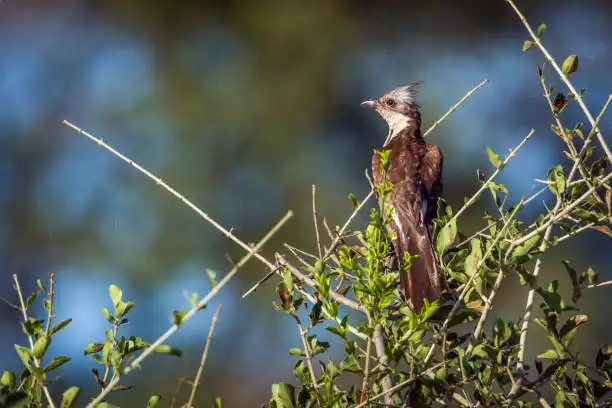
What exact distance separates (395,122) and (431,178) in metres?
1.27

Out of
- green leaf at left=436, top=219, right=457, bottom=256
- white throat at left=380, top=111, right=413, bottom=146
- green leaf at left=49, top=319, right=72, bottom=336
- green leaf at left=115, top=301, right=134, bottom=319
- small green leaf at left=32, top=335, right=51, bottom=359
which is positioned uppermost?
white throat at left=380, top=111, right=413, bottom=146

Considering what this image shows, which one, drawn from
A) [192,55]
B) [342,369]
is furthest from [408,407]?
[192,55]

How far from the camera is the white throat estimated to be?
582 cm

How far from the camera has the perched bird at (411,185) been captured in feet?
10.5

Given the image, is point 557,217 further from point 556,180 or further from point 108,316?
point 108,316

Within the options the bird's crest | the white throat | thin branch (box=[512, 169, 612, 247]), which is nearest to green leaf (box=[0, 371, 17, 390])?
thin branch (box=[512, 169, 612, 247])

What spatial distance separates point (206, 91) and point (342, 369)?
12076mm

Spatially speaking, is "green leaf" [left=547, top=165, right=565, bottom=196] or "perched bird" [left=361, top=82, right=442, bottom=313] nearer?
"green leaf" [left=547, top=165, right=565, bottom=196]

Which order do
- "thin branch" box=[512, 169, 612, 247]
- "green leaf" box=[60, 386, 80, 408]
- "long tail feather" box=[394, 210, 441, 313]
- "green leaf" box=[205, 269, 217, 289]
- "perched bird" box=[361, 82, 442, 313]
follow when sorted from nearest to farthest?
"green leaf" box=[205, 269, 217, 289] < "green leaf" box=[60, 386, 80, 408] < "thin branch" box=[512, 169, 612, 247] < "long tail feather" box=[394, 210, 441, 313] < "perched bird" box=[361, 82, 442, 313]

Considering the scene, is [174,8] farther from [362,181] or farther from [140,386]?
[140,386]

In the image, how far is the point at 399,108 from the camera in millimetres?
6047

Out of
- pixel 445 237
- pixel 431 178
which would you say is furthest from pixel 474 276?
pixel 431 178

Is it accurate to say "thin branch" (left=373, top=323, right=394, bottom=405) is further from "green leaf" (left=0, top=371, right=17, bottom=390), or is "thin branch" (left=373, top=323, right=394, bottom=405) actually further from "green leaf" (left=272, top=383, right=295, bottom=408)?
"green leaf" (left=0, top=371, right=17, bottom=390)

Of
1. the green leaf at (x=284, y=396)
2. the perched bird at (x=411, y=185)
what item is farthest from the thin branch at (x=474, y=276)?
the perched bird at (x=411, y=185)
